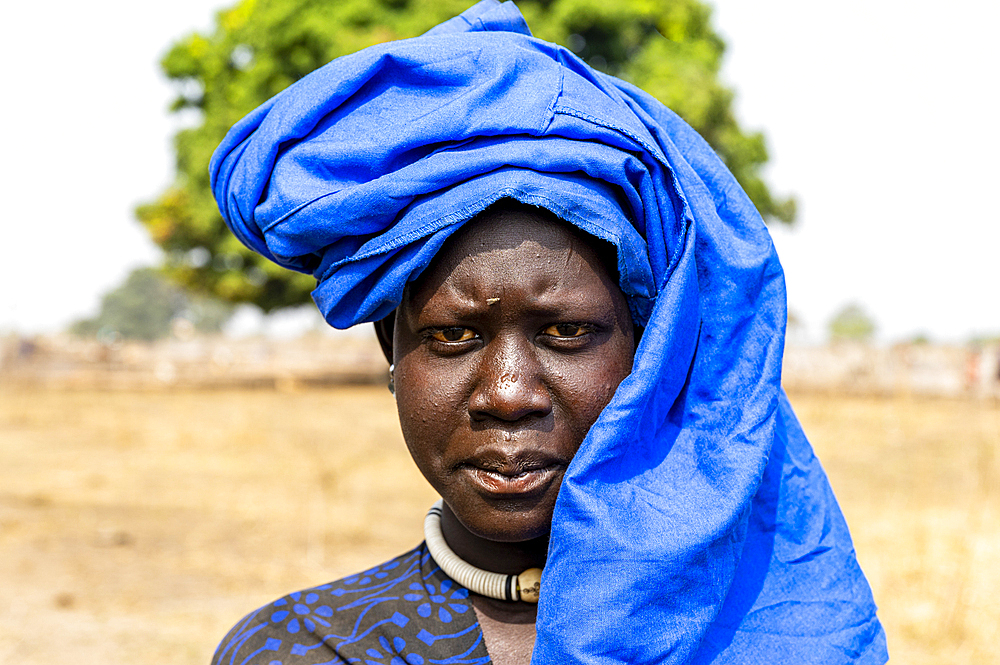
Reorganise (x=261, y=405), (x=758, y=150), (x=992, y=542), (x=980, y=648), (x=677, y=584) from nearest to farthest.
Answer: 1. (x=677, y=584)
2. (x=980, y=648)
3. (x=992, y=542)
4. (x=261, y=405)
5. (x=758, y=150)

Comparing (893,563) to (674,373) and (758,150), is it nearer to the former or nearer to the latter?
(674,373)

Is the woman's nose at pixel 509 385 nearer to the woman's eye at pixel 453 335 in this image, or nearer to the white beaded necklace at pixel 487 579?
the woman's eye at pixel 453 335

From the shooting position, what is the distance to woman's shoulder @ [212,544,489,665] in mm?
1414

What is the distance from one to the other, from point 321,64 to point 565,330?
1638cm

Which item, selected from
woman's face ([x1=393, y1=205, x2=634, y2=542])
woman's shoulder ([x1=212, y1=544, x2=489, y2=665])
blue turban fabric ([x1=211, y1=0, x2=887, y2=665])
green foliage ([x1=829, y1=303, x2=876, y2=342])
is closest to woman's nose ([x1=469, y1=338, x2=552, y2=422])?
woman's face ([x1=393, y1=205, x2=634, y2=542])

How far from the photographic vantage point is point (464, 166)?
1.29 metres

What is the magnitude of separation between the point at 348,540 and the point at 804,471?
6.18 m

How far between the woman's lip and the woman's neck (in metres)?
0.17

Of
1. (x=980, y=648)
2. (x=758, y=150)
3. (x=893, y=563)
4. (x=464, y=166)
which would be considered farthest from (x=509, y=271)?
(x=758, y=150)

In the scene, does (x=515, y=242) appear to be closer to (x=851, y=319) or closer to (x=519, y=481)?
(x=519, y=481)

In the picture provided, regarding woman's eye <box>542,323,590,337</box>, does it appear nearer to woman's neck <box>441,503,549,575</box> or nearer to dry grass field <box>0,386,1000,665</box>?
woman's neck <box>441,503,549,575</box>

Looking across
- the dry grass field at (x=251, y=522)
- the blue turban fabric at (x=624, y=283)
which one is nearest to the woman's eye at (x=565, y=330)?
the blue turban fabric at (x=624, y=283)

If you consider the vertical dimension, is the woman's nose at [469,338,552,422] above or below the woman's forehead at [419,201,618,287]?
below

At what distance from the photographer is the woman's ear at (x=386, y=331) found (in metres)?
1.58
